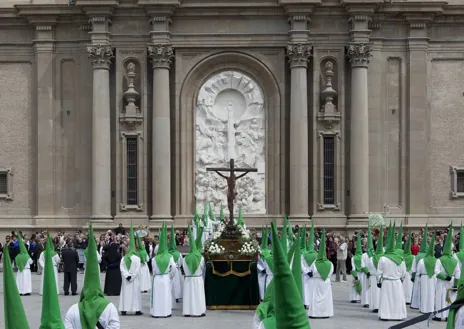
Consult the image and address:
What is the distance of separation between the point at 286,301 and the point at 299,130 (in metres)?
29.9

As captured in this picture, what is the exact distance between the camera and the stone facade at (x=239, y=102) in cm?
3666

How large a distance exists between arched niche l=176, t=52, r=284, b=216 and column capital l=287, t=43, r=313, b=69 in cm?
116

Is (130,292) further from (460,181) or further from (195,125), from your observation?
(460,181)

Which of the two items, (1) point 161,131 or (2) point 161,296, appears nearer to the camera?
(2) point 161,296

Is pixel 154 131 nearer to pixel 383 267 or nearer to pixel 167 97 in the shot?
pixel 167 97

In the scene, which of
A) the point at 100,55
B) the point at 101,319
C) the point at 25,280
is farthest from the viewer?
the point at 100,55

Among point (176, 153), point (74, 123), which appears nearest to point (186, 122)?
point (176, 153)

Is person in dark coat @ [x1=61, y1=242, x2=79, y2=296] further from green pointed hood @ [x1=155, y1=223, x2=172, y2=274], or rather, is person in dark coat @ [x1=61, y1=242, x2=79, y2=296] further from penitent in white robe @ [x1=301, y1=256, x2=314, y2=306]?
penitent in white robe @ [x1=301, y1=256, x2=314, y2=306]

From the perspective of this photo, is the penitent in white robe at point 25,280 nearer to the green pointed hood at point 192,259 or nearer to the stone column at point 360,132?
A: the green pointed hood at point 192,259

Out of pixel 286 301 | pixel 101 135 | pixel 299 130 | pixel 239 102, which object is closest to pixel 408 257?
pixel 299 130

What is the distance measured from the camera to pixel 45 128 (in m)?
37.6

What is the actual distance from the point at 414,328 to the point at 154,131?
62.3ft

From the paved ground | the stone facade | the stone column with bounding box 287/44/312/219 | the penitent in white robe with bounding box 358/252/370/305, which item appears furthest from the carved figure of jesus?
the penitent in white robe with bounding box 358/252/370/305

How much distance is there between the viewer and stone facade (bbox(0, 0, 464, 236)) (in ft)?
120
